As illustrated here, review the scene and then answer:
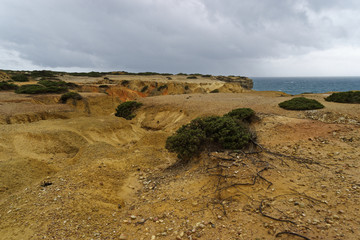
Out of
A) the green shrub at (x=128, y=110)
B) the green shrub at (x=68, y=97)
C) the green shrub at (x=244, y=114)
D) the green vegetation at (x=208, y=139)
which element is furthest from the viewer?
the green shrub at (x=128, y=110)

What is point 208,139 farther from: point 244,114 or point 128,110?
point 128,110

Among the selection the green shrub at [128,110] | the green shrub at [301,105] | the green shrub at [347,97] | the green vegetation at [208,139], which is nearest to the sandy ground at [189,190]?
the green vegetation at [208,139]

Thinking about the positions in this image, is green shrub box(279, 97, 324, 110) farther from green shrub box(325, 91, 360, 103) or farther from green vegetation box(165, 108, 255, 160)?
green vegetation box(165, 108, 255, 160)

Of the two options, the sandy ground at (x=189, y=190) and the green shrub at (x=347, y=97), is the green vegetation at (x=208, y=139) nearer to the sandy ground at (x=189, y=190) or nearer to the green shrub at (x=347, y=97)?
the sandy ground at (x=189, y=190)

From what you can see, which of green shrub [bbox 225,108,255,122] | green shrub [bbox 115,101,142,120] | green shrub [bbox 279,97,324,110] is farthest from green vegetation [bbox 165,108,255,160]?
green shrub [bbox 115,101,142,120]

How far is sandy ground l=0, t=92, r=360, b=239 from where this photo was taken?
12.7ft

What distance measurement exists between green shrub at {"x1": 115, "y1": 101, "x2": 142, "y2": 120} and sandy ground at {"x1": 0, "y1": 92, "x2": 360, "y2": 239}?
34.6ft

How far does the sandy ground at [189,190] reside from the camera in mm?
3869

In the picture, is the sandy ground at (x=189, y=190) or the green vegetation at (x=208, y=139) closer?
the sandy ground at (x=189, y=190)

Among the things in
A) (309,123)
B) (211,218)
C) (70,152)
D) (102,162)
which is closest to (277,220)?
(211,218)

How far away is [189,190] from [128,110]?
16.8 meters

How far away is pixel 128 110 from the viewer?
20844mm

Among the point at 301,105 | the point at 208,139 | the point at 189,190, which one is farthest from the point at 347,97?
the point at 189,190

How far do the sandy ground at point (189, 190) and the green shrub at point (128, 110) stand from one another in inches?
415
